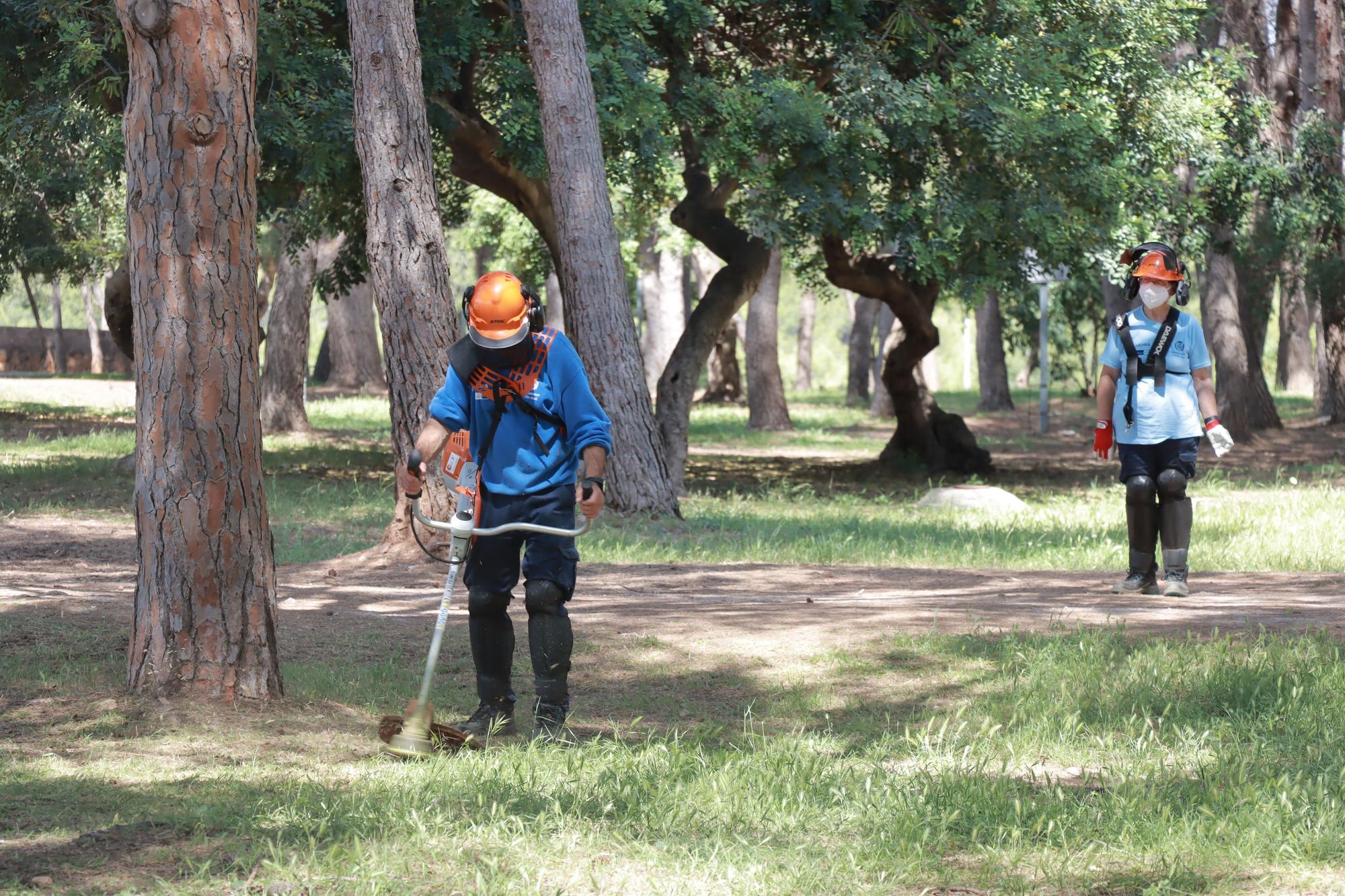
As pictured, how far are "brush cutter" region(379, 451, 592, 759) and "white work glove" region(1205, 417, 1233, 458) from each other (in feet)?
14.0

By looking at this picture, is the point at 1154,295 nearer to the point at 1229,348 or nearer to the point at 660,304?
the point at 1229,348

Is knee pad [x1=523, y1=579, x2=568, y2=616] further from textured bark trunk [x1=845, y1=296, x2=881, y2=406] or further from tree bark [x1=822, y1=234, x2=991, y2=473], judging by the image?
textured bark trunk [x1=845, y1=296, x2=881, y2=406]

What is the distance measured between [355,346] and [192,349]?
34491 mm

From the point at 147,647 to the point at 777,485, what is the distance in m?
13.0

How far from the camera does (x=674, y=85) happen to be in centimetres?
1642

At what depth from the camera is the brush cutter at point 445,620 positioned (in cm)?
541

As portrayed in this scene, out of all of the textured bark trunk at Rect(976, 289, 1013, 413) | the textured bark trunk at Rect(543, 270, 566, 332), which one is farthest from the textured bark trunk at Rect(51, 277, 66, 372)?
the textured bark trunk at Rect(976, 289, 1013, 413)

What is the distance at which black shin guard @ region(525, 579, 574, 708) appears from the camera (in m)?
5.71

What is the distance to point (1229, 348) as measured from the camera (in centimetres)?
2545

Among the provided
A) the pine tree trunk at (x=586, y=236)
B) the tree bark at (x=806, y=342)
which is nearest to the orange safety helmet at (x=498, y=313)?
the pine tree trunk at (x=586, y=236)

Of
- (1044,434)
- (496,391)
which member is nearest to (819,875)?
(496,391)

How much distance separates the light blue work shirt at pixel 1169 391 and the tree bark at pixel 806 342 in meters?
41.2

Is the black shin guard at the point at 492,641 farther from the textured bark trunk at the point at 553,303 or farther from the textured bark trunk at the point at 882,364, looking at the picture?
the textured bark trunk at the point at 553,303

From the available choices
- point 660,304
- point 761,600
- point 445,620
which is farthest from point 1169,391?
point 660,304
